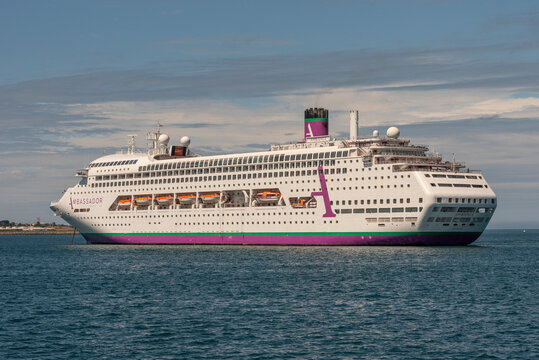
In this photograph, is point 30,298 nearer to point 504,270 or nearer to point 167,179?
point 504,270

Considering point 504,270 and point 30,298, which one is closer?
point 30,298

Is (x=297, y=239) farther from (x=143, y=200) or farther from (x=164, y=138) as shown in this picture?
(x=164, y=138)

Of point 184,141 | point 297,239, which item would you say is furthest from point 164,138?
point 297,239

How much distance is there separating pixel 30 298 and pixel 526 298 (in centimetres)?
3067

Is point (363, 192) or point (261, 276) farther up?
point (363, 192)

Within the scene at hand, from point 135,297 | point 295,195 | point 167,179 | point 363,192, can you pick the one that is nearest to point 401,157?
point 363,192

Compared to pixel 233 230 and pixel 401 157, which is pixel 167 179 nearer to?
pixel 233 230

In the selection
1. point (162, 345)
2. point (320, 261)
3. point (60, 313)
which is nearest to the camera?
point (162, 345)

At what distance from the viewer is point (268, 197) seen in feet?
A: 299

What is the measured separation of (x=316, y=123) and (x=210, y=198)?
17288 mm

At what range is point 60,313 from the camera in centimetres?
3994

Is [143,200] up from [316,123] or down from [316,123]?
down

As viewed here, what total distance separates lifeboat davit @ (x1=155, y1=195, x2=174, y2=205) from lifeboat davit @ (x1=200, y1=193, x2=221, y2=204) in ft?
18.1

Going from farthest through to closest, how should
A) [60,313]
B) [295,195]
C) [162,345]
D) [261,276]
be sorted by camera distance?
1. [295,195]
2. [261,276]
3. [60,313]
4. [162,345]
